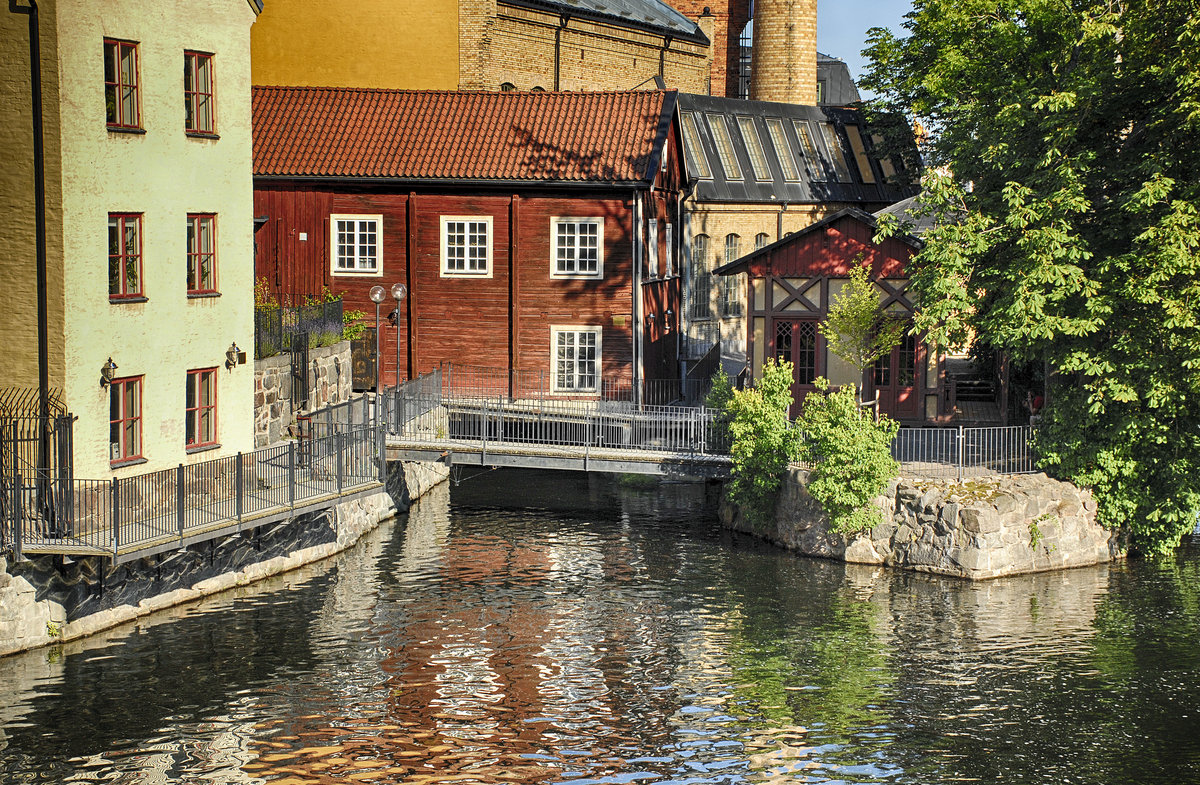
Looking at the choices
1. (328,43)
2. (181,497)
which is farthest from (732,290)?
(181,497)

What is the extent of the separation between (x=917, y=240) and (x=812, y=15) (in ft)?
88.5

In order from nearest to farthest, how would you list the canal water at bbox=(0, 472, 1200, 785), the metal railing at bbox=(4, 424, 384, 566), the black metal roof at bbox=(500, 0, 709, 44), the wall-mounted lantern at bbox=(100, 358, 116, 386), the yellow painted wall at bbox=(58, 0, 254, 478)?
the canal water at bbox=(0, 472, 1200, 785) → the metal railing at bbox=(4, 424, 384, 566) → the yellow painted wall at bbox=(58, 0, 254, 478) → the wall-mounted lantern at bbox=(100, 358, 116, 386) → the black metal roof at bbox=(500, 0, 709, 44)

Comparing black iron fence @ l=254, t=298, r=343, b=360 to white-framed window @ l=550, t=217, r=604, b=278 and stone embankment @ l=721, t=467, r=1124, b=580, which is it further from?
stone embankment @ l=721, t=467, r=1124, b=580

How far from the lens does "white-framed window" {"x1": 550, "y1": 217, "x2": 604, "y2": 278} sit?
38375mm

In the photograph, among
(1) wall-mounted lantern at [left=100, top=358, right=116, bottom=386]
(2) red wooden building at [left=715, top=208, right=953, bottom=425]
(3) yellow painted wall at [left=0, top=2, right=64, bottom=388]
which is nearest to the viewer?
(3) yellow painted wall at [left=0, top=2, right=64, bottom=388]

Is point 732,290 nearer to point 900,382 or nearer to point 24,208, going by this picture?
point 900,382

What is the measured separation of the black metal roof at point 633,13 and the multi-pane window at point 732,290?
37.5ft

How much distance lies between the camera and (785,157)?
177ft

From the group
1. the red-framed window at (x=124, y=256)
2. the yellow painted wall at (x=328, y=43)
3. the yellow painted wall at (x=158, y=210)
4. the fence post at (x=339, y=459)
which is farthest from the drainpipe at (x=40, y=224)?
the yellow painted wall at (x=328, y=43)

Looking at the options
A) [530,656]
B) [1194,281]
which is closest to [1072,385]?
[1194,281]

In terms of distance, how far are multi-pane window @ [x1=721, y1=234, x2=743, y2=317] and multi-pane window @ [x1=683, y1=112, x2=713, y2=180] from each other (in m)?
2.69

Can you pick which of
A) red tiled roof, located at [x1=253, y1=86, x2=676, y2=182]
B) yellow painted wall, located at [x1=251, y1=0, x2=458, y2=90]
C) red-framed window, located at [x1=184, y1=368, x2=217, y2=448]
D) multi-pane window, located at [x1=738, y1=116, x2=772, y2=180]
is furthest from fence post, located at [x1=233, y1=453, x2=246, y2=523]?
multi-pane window, located at [x1=738, y1=116, x2=772, y2=180]

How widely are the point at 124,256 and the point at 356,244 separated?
46.6ft

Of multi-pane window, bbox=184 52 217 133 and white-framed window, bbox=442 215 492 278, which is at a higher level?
multi-pane window, bbox=184 52 217 133
